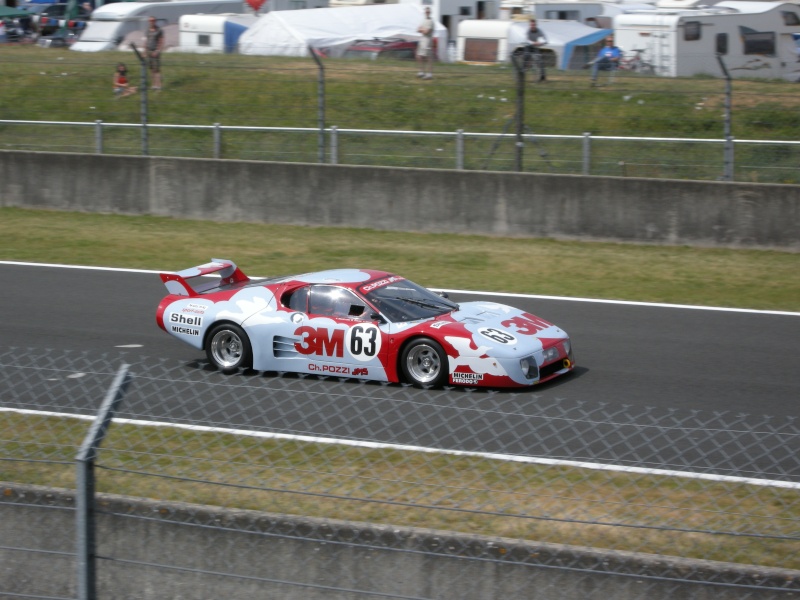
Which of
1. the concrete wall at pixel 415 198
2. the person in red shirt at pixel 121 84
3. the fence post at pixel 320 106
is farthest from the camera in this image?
the person in red shirt at pixel 121 84

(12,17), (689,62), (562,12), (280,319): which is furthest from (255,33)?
(280,319)

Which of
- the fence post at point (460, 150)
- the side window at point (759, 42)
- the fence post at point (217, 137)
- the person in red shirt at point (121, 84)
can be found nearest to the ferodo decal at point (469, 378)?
the fence post at point (460, 150)

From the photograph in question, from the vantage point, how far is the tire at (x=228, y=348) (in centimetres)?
970

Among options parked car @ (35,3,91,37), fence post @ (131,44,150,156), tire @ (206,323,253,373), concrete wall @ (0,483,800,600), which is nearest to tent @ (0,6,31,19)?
parked car @ (35,3,91,37)

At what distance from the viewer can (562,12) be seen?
105 ft

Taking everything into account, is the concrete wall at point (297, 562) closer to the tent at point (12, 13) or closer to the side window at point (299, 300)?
the side window at point (299, 300)

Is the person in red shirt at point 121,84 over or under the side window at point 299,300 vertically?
over

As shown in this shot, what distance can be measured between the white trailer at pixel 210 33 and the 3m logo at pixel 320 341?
72.1 feet

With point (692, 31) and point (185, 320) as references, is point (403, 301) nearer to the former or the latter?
point (185, 320)

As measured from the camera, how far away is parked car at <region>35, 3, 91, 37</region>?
3869 centimetres

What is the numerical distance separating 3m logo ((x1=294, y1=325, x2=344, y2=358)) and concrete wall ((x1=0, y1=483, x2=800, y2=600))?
4.54 metres

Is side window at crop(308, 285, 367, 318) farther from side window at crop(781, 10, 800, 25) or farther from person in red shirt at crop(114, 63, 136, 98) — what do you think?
side window at crop(781, 10, 800, 25)

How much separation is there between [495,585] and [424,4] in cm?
3064

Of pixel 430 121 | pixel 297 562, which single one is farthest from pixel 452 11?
pixel 297 562
